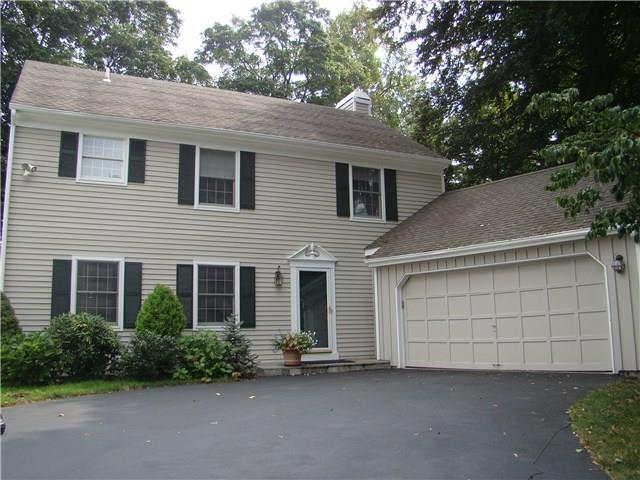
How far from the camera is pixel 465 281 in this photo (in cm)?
1230

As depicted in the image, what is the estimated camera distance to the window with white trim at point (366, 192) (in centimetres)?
1520

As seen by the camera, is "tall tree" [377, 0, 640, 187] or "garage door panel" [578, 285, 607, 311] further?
"tall tree" [377, 0, 640, 187]

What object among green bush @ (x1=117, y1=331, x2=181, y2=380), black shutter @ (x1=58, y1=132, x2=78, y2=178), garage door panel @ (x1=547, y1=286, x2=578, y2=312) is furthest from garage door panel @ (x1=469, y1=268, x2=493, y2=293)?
black shutter @ (x1=58, y1=132, x2=78, y2=178)

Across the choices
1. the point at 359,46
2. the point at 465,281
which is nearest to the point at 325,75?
the point at 359,46

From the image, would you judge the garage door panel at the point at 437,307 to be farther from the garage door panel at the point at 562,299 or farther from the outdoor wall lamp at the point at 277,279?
the outdoor wall lamp at the point at 277,279

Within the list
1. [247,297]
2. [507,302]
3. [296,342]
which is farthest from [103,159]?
[507,302]

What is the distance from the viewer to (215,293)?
13.0 m

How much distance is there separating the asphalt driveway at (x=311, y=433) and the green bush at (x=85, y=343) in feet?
5.32

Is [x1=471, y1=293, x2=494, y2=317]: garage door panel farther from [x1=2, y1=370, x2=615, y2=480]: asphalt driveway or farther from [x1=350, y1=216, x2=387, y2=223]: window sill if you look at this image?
[x1=350, y1=216, x2=387, y2=223]: window sill

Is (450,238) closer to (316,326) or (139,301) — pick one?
(316,326)

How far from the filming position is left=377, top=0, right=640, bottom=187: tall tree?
14820 mm

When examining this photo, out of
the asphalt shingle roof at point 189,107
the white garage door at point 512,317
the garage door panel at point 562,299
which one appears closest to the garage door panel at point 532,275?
the white garage door at point 512,317

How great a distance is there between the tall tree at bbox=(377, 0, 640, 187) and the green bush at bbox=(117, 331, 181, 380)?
9.92 meters

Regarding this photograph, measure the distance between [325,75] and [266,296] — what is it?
18616mm
